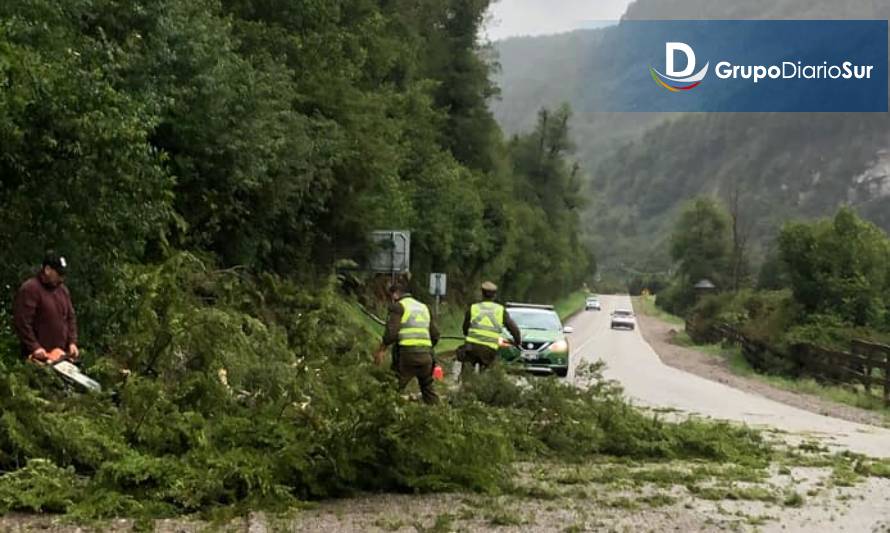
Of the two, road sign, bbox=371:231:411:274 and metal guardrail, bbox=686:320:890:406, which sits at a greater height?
road sign, bbox=371:231:411:274

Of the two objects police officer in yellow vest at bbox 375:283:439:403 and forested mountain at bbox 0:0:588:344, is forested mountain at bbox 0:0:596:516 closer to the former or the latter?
forested mountain at bbox 0:0:588:344

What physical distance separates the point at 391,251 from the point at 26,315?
58.6 feet

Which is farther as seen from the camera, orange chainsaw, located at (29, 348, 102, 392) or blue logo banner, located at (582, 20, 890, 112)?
blue logo banner, located at (582, 20, 890, 112)

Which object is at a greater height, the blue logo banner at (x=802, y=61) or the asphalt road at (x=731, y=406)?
the blue logo banner at (x=802, y=61)

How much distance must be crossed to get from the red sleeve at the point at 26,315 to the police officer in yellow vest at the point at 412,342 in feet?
12.0

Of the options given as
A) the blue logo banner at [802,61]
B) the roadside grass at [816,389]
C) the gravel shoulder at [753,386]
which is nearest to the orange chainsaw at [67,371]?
the gravel shoulder at [753,386]

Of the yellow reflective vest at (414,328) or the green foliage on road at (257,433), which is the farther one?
the yellow reflective vest at (414,328)

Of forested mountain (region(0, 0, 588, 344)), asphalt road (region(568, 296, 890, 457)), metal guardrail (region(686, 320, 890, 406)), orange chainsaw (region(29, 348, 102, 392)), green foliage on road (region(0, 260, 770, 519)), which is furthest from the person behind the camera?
metal guardrail (region(686, 320, 890, 406))

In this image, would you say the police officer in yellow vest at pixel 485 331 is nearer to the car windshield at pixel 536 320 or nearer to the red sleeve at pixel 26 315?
the red sleeve at pixel 26 315

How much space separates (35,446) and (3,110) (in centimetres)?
440

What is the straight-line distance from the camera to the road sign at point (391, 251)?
87.7 feet

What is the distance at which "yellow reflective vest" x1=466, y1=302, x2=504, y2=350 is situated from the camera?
45.0ft

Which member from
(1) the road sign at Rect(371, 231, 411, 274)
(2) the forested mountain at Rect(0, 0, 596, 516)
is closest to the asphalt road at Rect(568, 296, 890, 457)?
(2) the forested mountain at Rect(0, 0, 596, 516)

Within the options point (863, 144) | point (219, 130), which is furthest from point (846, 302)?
point (863, 144)
